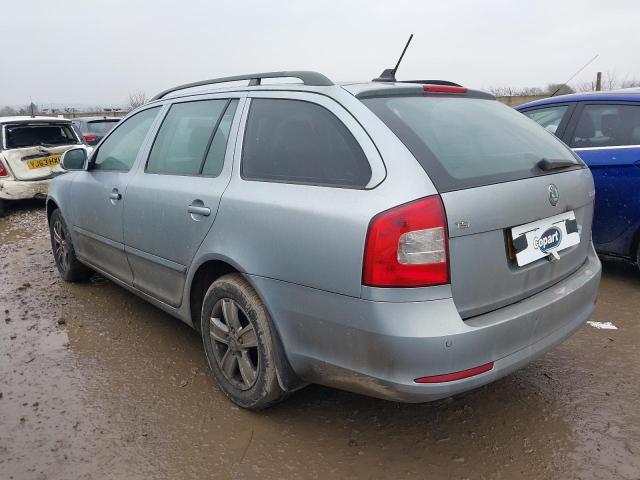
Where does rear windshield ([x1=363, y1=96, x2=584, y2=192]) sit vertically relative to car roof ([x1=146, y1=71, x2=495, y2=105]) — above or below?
below

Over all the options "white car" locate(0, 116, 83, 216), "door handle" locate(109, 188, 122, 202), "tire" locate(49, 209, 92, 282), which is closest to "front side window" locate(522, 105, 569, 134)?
"door handle" locate(109, 188, 122, 202)

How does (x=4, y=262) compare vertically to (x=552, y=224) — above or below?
below

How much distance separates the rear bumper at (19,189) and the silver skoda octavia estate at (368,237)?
19.6 feet

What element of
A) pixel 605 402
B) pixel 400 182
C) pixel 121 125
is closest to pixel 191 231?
pixel 400 182

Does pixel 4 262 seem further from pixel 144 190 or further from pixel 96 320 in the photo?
pixel 144 190

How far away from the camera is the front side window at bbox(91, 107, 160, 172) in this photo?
3.67 metres

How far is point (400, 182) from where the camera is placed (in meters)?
2.04

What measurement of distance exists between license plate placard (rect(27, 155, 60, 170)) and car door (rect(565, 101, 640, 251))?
753cm

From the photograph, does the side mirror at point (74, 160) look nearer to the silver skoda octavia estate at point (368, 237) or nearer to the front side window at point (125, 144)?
the front side window at point (125, 144)

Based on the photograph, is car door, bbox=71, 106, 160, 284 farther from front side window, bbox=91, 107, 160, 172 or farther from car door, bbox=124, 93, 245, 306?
car door, bbox=124, 93, 245, 306

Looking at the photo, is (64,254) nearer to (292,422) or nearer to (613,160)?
(292,422)

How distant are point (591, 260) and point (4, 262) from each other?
570 centimetres

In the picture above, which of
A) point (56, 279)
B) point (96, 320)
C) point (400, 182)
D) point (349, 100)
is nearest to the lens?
point (400, 182)

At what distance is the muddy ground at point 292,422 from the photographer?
231 cm
